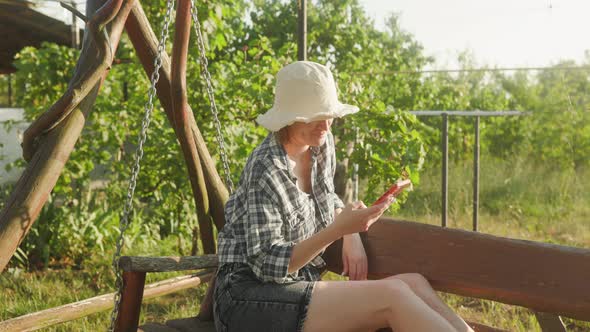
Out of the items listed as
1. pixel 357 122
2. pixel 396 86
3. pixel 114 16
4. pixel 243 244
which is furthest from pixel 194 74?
pixel 396 86

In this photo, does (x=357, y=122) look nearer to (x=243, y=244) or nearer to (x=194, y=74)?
(x=194, y=74)

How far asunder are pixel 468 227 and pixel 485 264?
4.57 meters

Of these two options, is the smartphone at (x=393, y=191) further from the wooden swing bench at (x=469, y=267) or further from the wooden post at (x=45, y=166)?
the wooden post at (x=45, y=166)

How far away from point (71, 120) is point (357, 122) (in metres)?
2.50

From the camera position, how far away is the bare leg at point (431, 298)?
2129 mm

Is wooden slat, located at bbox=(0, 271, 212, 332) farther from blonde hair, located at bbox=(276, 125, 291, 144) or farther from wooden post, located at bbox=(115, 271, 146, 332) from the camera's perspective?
blonde hair, located at bbox=(276, 125, 291, 144)

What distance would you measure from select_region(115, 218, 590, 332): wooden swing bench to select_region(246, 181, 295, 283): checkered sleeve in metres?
0.43

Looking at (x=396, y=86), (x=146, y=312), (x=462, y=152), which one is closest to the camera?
(x=146, y=312)

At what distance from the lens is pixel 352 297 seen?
6.96 feet

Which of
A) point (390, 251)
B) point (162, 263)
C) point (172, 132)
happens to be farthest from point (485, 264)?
point (172, 132)

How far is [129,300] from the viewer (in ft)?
7.74

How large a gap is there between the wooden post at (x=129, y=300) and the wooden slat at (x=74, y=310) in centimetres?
54

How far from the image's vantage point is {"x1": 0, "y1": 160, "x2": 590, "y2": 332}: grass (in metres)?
4.33

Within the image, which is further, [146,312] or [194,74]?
[194,74]
